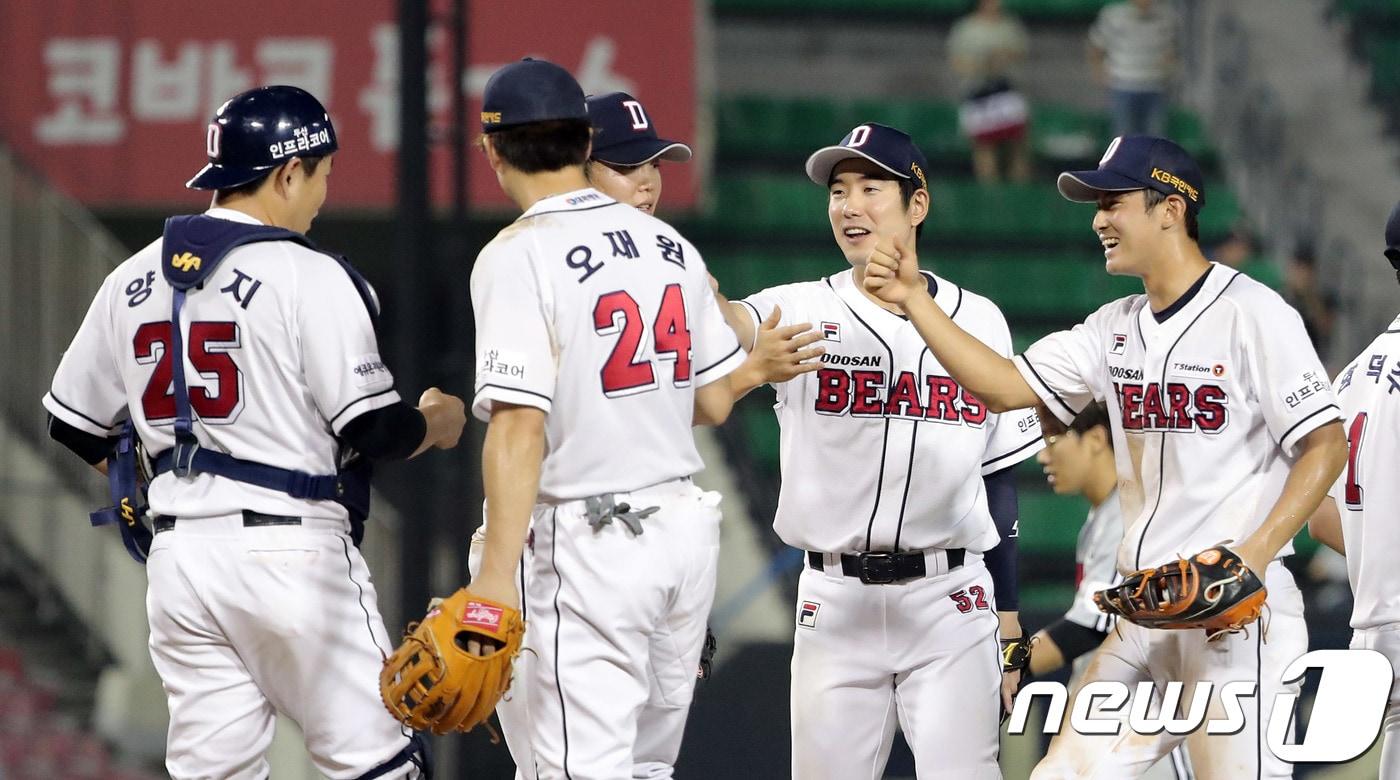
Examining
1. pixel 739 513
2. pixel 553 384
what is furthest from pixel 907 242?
pixel 739 513

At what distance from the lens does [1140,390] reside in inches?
175

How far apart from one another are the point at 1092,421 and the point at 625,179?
1796mm

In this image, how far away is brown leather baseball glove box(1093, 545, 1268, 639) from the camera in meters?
4.07

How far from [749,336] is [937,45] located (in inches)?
409

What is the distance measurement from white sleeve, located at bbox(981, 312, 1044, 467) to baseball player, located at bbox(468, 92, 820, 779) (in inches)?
29.2

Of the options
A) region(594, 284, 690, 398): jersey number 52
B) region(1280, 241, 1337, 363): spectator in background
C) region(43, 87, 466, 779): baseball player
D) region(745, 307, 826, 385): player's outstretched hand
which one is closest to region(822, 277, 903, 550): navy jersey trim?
region(745, 307, 826, 385): player's outstretched hand

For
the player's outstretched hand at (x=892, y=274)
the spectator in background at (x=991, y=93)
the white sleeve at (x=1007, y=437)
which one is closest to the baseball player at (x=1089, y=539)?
the white sleeve at (x=1007, y=437)

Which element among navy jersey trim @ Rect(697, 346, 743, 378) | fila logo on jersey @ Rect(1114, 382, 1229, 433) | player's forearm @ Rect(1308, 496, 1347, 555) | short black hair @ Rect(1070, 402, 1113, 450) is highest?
navy jersey trim @ Rect(697, 346, 743, 378)

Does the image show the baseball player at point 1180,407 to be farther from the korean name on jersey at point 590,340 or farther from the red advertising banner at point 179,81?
the red advertising banner at point 179,81

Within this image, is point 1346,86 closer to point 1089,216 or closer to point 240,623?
point 1089,216

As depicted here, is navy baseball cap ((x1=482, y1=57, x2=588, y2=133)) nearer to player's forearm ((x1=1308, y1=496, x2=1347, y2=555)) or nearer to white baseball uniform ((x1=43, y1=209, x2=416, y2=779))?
Answer: white baseball uniform ((x1=43, y1=209, x2=416, y2=779))

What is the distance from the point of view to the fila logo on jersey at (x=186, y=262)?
13.1 feet

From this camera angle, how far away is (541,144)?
3.92 metres

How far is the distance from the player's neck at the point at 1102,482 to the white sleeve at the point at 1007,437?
726 millimetres
